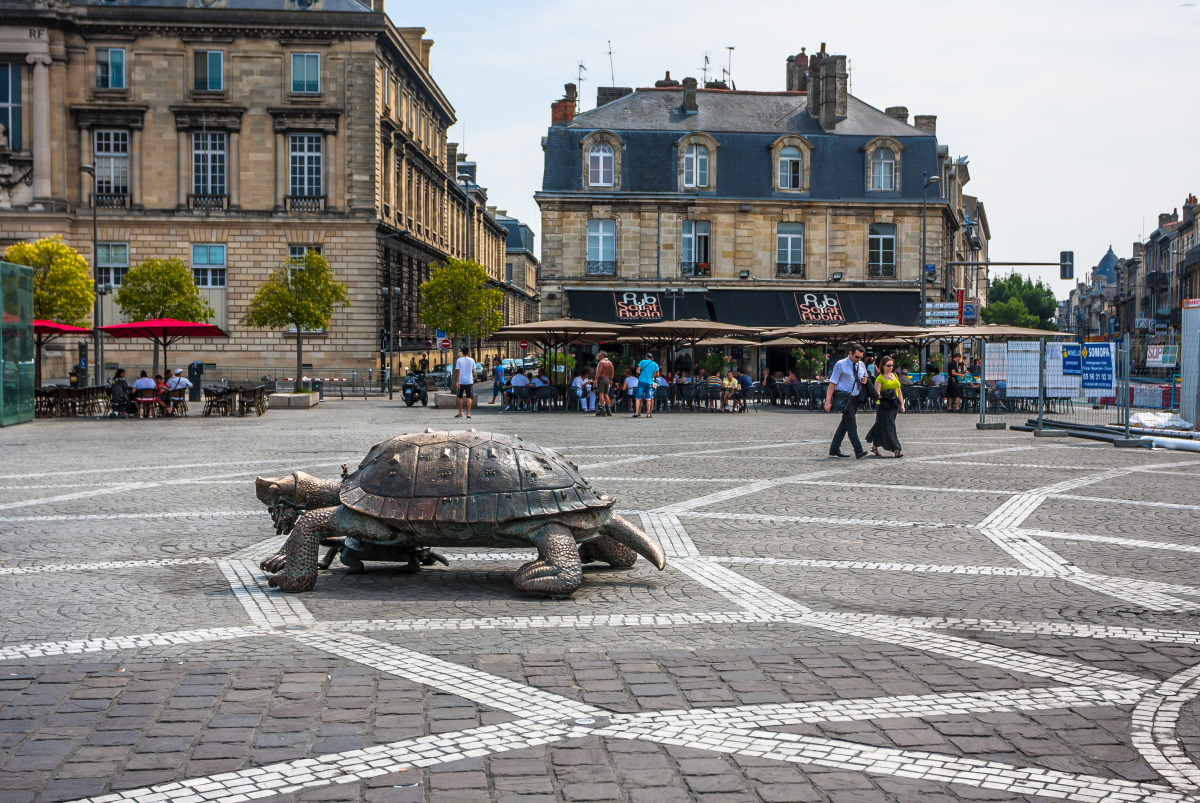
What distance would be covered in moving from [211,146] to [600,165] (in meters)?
17.1

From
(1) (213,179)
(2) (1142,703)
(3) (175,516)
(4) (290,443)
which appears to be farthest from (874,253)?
(2) (1142,703)

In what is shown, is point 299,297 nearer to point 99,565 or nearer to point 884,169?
point 884,169

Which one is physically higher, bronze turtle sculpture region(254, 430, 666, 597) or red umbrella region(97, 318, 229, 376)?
red umbrella region(97, 318, 229, 376)

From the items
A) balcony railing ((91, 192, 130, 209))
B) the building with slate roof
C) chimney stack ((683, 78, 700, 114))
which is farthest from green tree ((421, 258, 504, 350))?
balcony railing ((91, 192, 130, 209))

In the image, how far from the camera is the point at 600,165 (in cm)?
4606

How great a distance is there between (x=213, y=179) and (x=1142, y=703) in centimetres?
4890

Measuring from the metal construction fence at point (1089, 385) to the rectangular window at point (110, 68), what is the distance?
1535 inches

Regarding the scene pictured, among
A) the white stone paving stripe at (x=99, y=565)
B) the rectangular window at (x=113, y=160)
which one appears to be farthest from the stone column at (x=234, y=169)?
the white stone paving stripe at (x=99, y=565)

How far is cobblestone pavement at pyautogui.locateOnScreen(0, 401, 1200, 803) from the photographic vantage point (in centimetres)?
397

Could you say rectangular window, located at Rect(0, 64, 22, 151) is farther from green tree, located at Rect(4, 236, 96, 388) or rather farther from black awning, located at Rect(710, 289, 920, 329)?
black awning, located at Rect(710, 289, 920, 329)

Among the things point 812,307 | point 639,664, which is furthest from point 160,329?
point 639,664

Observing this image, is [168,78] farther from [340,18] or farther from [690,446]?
[690,446]

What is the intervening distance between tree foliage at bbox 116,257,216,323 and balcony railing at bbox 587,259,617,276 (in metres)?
15.5

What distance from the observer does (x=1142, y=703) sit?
188 inches
